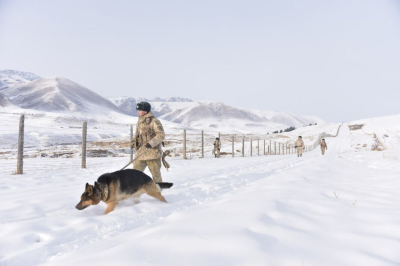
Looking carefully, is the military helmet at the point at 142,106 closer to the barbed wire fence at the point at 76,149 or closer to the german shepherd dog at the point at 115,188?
the german shepherd dog at the point at 115,188

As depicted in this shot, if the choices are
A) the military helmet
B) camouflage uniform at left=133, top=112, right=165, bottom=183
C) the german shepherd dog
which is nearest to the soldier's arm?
camouflage uniform at left=133, top=112, right=165, bottom=183

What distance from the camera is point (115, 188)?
383cm

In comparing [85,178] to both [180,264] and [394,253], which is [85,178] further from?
[394,253]

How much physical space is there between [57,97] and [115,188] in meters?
166

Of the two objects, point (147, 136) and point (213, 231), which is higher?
point (147, 136)

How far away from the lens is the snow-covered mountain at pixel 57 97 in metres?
137

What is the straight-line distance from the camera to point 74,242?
279 centimetres

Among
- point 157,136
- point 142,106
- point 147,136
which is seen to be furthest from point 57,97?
point 157,136

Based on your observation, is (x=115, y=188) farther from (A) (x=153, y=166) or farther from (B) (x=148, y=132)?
(B) (x=148, y=132)

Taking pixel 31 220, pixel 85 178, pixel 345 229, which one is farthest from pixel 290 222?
pixel 85 178

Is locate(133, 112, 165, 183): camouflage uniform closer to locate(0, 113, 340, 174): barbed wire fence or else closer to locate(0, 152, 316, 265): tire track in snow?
locate(0, 152, 316, 265): tire track in snow

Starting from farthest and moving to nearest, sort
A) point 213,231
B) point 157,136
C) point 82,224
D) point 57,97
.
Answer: point 57,97, point 157,136, point 82,224, point 213,231

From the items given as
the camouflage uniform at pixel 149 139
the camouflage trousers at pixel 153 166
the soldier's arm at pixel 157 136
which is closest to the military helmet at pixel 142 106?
the camouflage uniform at pixel 149 139

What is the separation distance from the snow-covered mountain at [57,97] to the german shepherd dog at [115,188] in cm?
14462
